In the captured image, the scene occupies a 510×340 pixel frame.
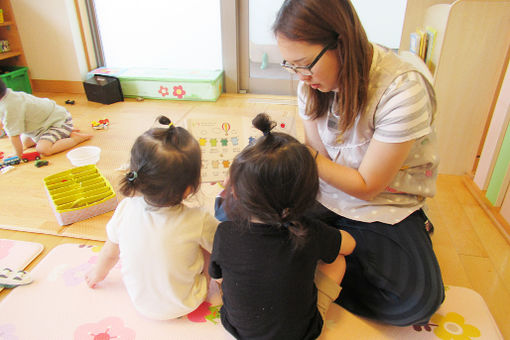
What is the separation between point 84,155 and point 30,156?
0.26 m

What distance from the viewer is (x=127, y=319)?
0.90 metres

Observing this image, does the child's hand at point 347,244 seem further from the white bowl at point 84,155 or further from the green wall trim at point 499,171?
the white bowl at point 84,155

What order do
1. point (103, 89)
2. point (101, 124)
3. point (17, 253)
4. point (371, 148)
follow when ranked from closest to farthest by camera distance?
point (371, 148) < point (17, 253) < point (101, 124) < point (103, 89)

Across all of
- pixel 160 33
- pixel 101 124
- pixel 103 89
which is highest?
pixel 160 33

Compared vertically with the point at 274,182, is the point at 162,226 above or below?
below

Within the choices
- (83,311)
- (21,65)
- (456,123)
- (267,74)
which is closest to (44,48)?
(21,65)

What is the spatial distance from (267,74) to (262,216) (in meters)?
1.88

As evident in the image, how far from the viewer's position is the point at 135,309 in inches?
36.4

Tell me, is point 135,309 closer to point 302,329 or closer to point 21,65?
point 302,329

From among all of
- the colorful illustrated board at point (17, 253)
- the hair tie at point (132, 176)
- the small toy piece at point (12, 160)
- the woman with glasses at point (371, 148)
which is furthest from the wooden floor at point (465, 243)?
the hair tie at point (132, 176)

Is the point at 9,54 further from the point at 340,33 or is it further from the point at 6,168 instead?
the point at 340,33

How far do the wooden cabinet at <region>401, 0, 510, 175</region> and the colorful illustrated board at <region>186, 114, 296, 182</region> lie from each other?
665 millimetres

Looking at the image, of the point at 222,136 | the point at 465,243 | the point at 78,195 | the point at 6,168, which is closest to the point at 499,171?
the point at 465,243

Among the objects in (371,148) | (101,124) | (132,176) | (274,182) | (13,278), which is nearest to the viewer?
(274,182)
